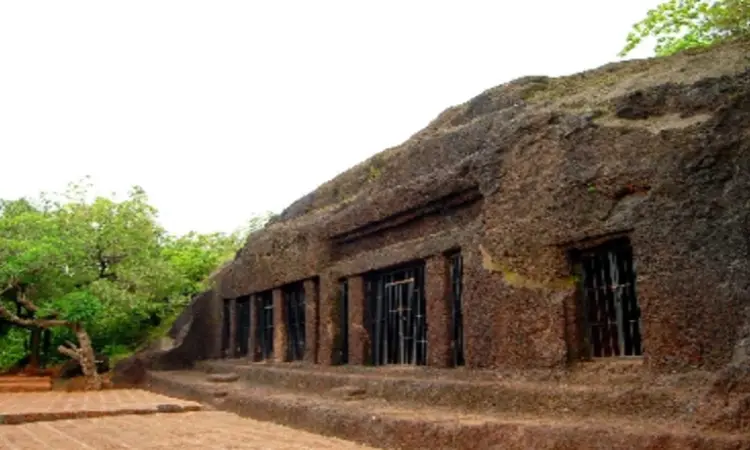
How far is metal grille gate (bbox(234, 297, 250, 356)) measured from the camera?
52.5 ft

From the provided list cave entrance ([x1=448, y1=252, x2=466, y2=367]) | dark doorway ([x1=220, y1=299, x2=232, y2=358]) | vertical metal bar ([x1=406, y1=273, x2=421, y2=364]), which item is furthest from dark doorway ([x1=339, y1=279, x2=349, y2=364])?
dark doorway ([x1=220, y1=299, x2=232, y2=358])

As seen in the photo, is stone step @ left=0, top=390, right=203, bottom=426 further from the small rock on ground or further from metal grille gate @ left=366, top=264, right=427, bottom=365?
metal grille gate @ left=366, top=264, right=427, bottom=365

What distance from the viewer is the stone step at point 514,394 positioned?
5727 millimetres

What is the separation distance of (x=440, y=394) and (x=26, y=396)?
10.7 m

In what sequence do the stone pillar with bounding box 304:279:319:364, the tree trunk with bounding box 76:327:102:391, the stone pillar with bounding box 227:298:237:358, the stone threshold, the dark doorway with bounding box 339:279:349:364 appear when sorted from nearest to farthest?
1. the stone threshold
2. the dark doorway with bounding box 339:279:349:364
3. the stone pillar with bounding box 304:279:319:364
4. the stone pillar with bounding box 227:298:237:358
5. the tree trunk with bounding box 76:327:102:391

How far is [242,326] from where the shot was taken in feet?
53.2

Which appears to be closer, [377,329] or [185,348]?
[377,329]

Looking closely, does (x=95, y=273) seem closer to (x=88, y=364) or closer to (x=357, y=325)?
(x=88, y=364)

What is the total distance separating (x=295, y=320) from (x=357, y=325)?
110 inches

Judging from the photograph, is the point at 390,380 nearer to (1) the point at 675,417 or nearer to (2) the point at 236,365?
(1) the point at 675,417

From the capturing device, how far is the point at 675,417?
551cm

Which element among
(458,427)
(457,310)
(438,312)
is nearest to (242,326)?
(438,312)

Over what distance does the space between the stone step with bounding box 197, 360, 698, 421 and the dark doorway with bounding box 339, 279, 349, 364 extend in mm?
487

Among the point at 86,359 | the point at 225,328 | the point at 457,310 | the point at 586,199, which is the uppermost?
the point at 586,199
